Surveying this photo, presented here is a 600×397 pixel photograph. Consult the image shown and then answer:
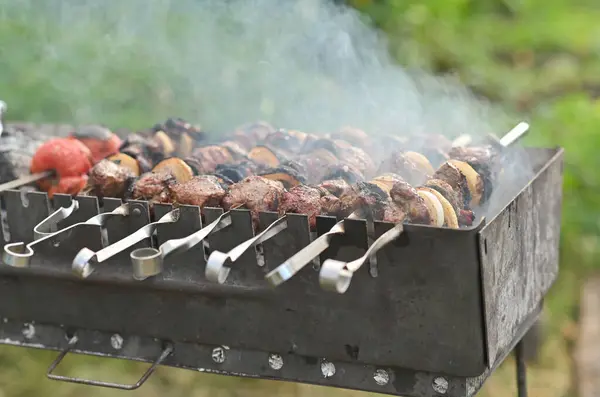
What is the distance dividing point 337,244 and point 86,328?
106 cm

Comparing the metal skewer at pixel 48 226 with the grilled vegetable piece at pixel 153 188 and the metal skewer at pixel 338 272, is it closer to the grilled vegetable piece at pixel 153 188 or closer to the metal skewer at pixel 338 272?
the grilled vegetable piece at pixel 153 188

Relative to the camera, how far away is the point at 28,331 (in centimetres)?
295

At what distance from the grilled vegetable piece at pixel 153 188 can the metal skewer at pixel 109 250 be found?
1.09ft

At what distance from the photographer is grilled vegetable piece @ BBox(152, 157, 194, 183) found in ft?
9.60

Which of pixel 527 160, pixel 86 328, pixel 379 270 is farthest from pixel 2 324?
pixel 527 160

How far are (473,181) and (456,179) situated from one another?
127mm

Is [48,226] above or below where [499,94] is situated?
above

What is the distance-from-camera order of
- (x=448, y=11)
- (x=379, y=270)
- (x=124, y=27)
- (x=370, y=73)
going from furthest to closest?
(x=448, y=11)
(x=124, y=27)
(x=370, y=73)
(x=379, y=270)

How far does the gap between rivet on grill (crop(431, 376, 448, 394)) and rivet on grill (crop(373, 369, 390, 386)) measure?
0.15 m

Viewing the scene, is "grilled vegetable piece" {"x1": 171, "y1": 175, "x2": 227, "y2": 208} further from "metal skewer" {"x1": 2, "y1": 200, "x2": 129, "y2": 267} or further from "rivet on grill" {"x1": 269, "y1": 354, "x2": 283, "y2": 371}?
"rivet on grill" {"x1": 269, "y1": 354, "x2": 283, "y2": 371}

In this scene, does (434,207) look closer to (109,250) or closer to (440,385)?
(440,385)

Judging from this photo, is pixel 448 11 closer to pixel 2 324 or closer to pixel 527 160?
pixel 527 160

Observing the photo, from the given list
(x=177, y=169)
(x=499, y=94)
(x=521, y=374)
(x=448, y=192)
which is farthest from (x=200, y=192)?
(x=499, y=94)

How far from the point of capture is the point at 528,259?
2.76m
